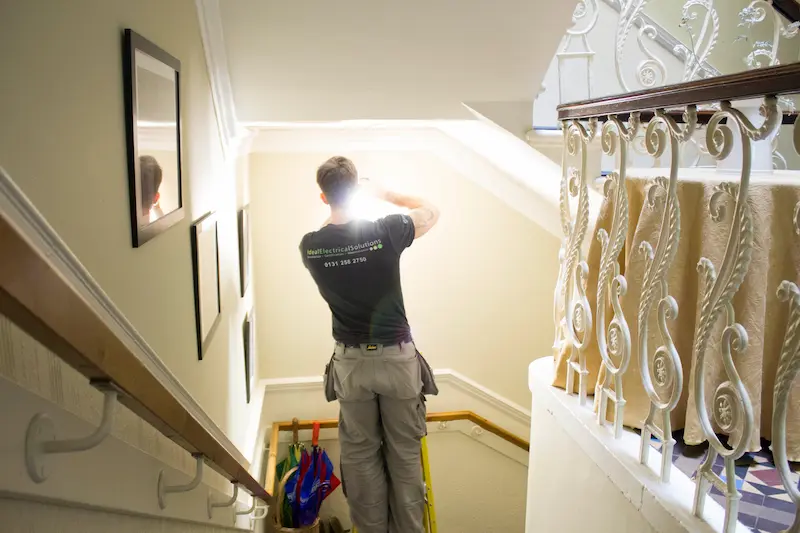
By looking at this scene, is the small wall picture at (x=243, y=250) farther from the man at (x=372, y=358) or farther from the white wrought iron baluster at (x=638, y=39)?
the white wrought iron baluster at (x=638, y=39)

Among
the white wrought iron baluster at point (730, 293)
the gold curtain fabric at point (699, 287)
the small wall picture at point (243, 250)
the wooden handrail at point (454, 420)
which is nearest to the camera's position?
the white wrought iron baluster at point (730, 293)

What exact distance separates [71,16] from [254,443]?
7.85 ft

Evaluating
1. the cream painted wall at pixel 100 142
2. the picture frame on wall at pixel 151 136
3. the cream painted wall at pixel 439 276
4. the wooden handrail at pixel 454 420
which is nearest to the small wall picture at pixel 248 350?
the cream painted wall at pixel 439 276

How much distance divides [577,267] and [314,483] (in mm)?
2208

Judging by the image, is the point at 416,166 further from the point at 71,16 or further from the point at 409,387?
the point at 71,16

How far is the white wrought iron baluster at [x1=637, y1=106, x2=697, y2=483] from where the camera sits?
3.88ft

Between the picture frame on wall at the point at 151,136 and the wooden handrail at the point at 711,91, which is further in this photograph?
the picture frame on wall at the point at 151,136

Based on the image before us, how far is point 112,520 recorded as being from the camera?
2.68 ft

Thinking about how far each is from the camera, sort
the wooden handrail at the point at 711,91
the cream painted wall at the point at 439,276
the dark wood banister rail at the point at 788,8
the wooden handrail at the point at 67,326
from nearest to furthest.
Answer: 1. the wooden handrail at the point at 67,326
2. the wooden handrail at the point at 711,91
3. the dark wood banister rail at the point at 788,8
4. the cream painted wall at the point at 439,276

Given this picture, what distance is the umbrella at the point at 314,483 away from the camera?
10.4 ft

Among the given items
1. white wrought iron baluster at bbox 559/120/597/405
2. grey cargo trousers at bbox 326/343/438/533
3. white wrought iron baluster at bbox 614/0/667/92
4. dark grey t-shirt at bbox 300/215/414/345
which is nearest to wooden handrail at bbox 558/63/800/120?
white wrought iron baluster at bbox 559/120/597/405

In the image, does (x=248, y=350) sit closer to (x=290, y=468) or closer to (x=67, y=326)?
(x=290, y=468)

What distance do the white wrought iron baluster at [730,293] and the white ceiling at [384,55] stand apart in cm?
126

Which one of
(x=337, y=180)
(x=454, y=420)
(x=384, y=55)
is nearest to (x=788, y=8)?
(x=384, y=55)
